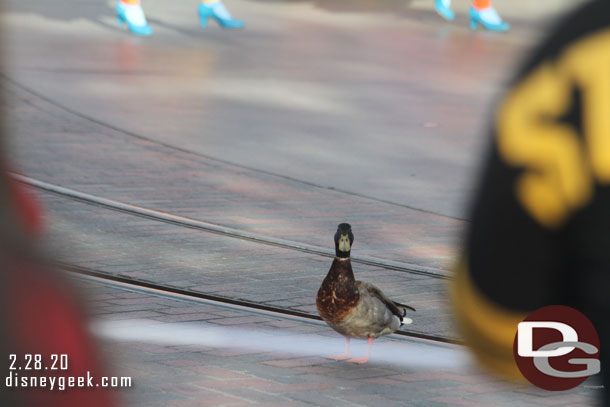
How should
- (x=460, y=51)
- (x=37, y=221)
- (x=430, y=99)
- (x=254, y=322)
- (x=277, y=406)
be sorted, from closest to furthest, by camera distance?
(x=37, y=221)
(x=277, y=406)
(x=254, y=322)
(x=430, y=99)
(x=460, y=51)

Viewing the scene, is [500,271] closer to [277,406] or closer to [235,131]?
[277,406]

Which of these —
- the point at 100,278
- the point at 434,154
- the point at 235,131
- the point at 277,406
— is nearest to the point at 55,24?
the point at 235,131

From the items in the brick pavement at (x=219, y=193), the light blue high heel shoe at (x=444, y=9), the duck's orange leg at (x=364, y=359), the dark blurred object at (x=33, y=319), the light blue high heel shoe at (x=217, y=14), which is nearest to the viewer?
the dark blurred object at (x=33, y=319)

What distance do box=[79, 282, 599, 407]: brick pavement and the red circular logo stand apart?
111 inches

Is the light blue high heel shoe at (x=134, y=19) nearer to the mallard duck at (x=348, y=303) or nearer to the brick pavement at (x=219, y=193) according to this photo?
the brick pavement at (x=219, y=193)

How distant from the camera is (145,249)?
6.32m

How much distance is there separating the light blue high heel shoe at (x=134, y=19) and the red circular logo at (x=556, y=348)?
14.2 m

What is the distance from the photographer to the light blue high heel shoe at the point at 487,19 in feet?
58.4

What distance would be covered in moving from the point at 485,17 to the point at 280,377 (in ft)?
45.9

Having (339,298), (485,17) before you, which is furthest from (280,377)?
(485,17)

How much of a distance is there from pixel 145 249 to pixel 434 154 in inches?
151

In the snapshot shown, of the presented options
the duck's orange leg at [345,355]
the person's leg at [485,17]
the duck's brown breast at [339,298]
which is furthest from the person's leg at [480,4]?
the duck's brown breast at [339,298]

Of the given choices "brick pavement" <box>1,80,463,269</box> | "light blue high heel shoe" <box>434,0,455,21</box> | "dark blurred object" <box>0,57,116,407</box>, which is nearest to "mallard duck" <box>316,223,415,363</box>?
"brick pavement" <box>1,80,463,269</box>

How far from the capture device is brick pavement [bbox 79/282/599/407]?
4.31m
